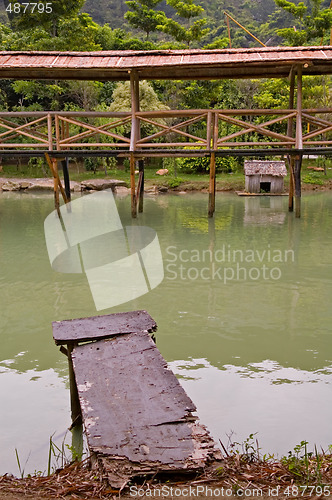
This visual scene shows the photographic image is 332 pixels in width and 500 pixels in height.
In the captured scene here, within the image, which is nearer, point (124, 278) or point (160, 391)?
point (160, 391)

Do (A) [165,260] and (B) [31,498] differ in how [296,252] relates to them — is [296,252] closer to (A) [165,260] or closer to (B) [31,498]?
(A) [165,260]

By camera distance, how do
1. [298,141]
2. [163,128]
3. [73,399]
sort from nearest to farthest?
[73,399], [298,141], [163,128]

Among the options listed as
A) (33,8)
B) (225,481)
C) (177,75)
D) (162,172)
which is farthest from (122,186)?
(225,481)

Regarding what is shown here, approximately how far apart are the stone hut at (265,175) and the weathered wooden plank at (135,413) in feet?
54.4

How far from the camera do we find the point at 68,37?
23.1 meters

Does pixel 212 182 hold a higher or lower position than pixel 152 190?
higher

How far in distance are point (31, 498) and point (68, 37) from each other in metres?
23.7

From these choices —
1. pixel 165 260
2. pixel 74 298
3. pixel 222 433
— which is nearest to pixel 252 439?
pixel 222 433

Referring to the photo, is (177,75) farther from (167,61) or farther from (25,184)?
(25,184)

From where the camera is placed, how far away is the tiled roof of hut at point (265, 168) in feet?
63.2

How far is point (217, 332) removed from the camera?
5316 mm

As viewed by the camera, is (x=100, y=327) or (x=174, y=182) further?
(x=174, y=182)
